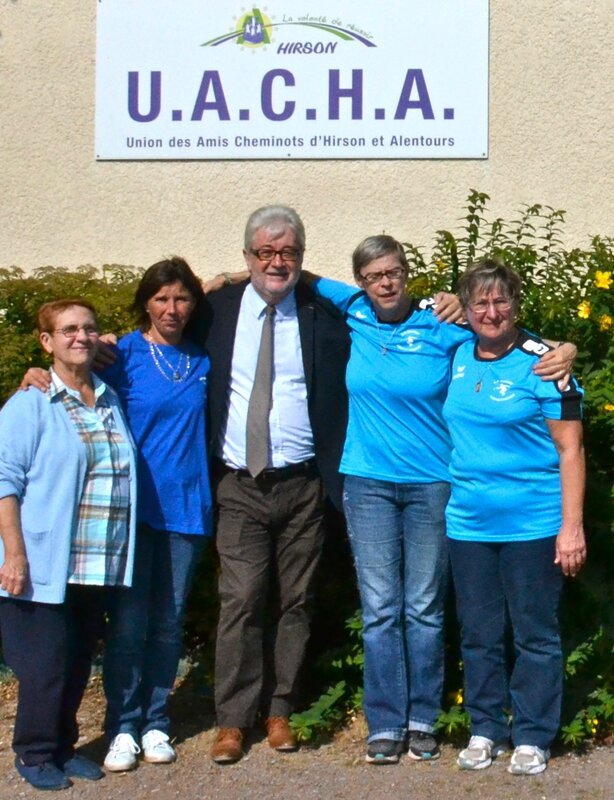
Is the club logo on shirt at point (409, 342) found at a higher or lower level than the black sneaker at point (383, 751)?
higher

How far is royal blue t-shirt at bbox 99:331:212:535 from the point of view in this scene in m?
4.39

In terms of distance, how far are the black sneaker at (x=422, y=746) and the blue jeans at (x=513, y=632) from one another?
0.63 ft

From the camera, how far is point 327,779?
4.40 meters

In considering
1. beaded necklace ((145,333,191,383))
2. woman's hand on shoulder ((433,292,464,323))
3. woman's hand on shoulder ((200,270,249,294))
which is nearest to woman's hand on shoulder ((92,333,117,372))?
beaded necklace ((145,333,191,383))

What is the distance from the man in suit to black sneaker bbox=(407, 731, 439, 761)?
0.48 metres

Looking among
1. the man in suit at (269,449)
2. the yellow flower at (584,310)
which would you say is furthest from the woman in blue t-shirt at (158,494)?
the yellow flower at (584,310)

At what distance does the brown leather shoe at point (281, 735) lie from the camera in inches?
180

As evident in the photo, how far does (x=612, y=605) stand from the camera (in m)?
4.50

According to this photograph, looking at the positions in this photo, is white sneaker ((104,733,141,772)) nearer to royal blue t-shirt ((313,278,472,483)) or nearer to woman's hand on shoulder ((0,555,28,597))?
woman's hand on shoulder ((0,555,28,597))

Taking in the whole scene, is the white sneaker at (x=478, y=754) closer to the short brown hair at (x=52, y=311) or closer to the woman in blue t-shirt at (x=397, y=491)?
the woman in blue t-shirt at (x=397, y=491)

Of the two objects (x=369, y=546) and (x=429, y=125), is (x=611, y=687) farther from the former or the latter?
(x=429, y=125)

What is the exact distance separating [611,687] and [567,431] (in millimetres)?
1188

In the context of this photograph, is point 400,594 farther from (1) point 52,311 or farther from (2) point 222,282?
(1) point 52,311

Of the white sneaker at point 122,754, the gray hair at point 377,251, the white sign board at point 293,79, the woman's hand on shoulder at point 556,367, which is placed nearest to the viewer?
the woman's hand on shoulder at point 556,367
